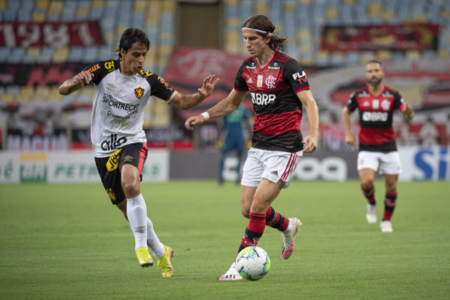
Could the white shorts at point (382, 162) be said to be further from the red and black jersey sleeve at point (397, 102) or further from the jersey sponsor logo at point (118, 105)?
the jersey sponsor logo at point (118, 105)

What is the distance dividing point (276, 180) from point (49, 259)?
259 centimetres

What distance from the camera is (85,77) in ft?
18.8

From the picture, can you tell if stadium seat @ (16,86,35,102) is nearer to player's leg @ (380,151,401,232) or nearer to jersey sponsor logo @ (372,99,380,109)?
jersey sponsor logo @ (372,99,380,109)

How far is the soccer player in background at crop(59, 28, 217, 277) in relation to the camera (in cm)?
580

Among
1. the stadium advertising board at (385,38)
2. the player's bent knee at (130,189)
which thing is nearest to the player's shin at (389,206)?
the player's bent knee at (130,189)

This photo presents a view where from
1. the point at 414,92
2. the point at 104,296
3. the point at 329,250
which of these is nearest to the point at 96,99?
the point at 104,296

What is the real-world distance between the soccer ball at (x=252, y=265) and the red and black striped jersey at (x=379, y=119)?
4655 millimetres

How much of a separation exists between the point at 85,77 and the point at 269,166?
1.78m

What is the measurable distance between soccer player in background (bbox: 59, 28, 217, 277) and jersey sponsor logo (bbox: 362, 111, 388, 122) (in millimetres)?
4243

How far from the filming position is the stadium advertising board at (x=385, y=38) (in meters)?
27.9

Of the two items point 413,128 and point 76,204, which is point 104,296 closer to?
point 76,204

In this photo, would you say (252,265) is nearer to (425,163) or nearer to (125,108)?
(125,108)

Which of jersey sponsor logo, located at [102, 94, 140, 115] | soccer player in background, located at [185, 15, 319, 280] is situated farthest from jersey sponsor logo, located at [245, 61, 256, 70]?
jersey sponsor logo, located at [102, 94, 140, 115]

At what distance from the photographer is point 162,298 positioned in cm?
473
